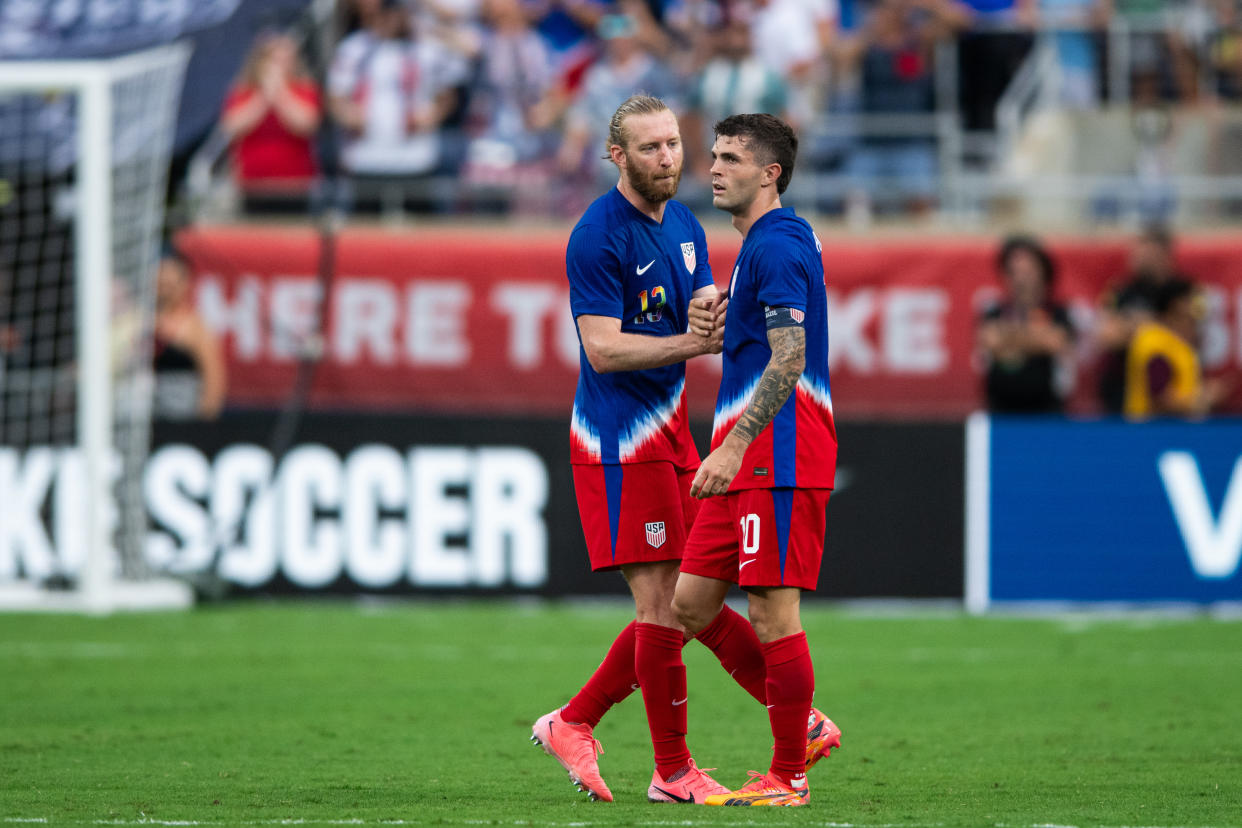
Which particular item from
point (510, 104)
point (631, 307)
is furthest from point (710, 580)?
point (510, 104)

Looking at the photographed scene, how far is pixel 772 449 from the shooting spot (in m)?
5.89

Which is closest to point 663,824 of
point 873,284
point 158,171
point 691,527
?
point 691,527

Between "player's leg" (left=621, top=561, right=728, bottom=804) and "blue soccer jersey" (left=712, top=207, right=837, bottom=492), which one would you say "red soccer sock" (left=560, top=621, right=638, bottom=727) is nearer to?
"player's leg" (left=621, top=561, right=728, bottom=804)

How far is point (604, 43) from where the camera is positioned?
668 inches

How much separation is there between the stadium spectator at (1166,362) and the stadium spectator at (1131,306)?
52 mm

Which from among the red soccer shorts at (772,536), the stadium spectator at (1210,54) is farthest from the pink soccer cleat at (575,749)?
the stadium spectator at (1210,54)

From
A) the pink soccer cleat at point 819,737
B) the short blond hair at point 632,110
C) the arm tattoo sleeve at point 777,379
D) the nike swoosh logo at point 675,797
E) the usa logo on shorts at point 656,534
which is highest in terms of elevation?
the short blond hair at point 632,110

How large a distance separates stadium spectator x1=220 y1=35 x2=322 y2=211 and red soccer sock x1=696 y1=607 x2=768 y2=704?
10346 mm

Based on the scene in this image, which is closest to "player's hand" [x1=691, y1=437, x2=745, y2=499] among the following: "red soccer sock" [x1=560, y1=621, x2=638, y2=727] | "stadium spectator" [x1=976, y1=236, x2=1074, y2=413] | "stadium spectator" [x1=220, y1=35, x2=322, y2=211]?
"red soccer sock" [x1=560, y1=621, x2=638, y2=727]

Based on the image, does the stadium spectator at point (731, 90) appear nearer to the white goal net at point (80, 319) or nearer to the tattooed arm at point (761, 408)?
the white goal net at point (80, 319)

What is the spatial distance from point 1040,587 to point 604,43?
7006mm

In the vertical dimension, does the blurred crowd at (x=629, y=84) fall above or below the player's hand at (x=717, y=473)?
above

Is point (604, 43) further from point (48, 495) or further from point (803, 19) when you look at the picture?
point (48, 495)

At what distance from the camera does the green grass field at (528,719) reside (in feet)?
19.4
